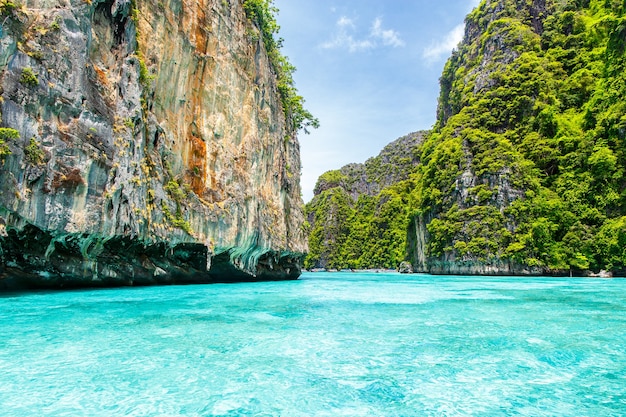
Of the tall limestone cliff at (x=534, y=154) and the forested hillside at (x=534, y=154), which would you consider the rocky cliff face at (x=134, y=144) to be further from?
the forested hillside at (x=534, y=154)

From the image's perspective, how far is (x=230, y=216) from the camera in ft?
66.3

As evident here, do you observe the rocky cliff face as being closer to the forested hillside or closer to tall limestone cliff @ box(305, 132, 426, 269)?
the forested hillside

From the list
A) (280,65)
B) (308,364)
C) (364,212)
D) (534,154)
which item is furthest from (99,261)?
(364,212)

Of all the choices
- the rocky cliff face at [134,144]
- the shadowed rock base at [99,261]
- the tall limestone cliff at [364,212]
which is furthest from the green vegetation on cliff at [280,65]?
the tall limestone cliff at [364,212]

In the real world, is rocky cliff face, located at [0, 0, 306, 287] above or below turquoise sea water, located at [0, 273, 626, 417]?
above

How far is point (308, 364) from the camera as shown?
198 inches

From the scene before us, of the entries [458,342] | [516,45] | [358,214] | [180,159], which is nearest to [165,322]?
[458,342]

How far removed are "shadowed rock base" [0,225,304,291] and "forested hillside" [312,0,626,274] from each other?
87.7ft

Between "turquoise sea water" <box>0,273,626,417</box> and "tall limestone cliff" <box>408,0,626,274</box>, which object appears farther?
"tall limestone cliff" <box>408,0,626,274</box>

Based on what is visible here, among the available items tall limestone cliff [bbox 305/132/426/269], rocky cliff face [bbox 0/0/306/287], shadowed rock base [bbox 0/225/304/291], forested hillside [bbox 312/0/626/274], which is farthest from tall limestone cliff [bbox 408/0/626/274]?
shadowed rock base [bbox 0/225/304/291]

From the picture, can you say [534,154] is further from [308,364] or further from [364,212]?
[364,212]

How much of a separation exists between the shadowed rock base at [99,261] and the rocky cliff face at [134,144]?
0.06 m

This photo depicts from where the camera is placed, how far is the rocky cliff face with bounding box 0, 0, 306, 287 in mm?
11359

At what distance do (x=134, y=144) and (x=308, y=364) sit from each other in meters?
12.4
